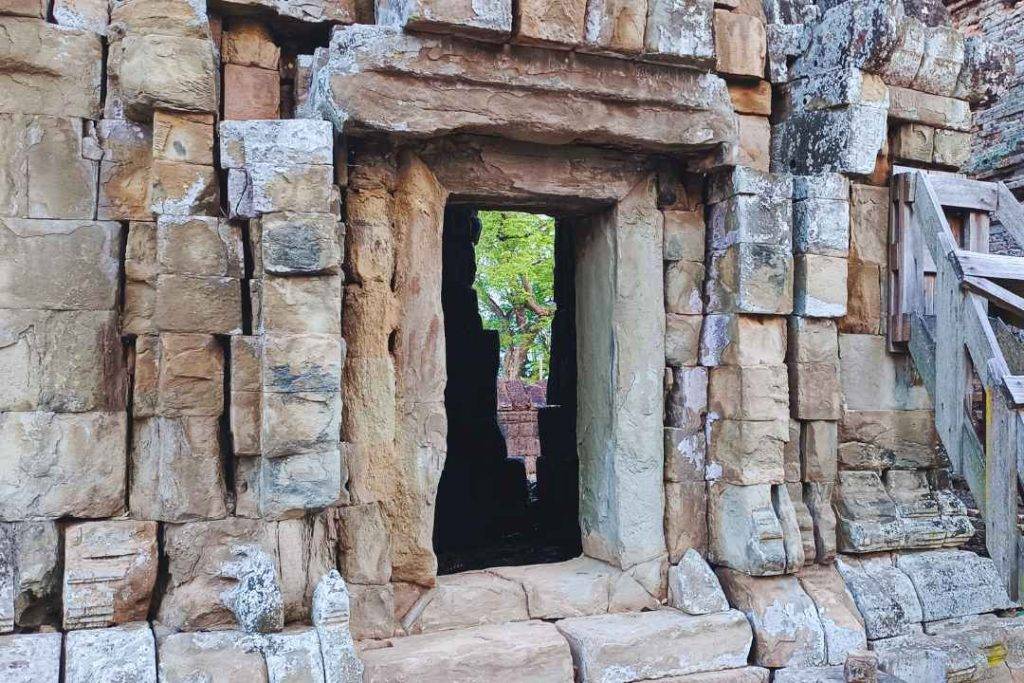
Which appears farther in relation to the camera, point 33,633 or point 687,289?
point 687,289

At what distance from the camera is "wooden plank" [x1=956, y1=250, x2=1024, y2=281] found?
14.8 ft

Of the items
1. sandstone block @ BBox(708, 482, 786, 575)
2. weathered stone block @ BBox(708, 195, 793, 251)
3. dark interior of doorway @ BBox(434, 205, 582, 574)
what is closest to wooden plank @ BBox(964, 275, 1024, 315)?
weathered stone block @ BBox(708, 195, 793, 251)

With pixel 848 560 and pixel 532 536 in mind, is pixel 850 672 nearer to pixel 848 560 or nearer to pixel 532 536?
pixel 848 560

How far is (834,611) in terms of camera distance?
4605mm

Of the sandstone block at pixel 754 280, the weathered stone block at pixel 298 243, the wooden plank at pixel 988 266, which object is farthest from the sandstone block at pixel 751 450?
the weathered stone block at pixel 298 243

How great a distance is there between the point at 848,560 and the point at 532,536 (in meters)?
2.92

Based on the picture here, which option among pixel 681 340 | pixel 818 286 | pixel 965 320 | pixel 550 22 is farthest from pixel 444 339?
pixel 965 320

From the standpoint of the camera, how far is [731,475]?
15.1ft

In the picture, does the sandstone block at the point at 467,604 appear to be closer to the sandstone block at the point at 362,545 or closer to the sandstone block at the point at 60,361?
the sandstone block at the point at 362,545

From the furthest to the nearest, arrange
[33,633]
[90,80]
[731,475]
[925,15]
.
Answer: [925,15]
[731,475]
[90,80]
[33,633]

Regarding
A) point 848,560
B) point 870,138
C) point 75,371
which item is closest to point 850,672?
point 848,560

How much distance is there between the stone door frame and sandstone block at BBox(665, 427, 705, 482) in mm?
58

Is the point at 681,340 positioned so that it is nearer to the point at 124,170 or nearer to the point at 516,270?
the point at 124,170

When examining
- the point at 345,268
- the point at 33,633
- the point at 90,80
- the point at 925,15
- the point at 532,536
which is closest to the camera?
the point at 33,633
